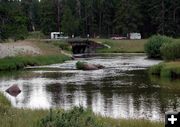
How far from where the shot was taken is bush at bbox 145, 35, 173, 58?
85.2 metres

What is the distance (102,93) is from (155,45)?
48943mm

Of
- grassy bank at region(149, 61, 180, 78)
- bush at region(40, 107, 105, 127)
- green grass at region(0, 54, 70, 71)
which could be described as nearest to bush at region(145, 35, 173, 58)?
green grass at region(0, 54, 70, 71)

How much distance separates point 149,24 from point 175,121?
415 feet

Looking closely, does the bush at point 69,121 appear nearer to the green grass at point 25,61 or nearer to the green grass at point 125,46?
the green grass at point 25,61

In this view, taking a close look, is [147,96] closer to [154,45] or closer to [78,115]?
[78,115]

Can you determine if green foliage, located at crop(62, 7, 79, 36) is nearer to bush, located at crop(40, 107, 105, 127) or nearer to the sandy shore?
the sandy shore

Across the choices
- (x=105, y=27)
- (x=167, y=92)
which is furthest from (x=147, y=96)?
(x=105, y=27)

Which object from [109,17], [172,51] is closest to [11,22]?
[172,51]

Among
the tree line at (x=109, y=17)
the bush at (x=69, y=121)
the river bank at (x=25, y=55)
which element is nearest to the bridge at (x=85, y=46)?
the tree line at (x=109, y=17)

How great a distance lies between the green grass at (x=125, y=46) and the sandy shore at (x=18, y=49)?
31.0 metres

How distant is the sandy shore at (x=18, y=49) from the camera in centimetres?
7343

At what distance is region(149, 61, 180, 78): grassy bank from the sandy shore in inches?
1017

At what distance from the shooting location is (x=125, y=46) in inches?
4498

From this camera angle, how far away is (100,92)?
130 feet
